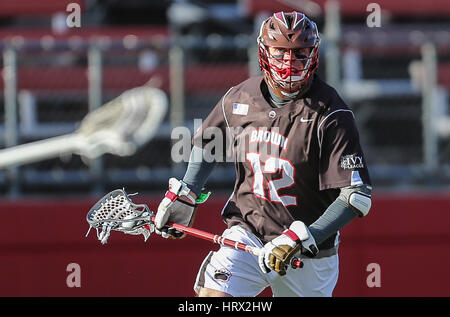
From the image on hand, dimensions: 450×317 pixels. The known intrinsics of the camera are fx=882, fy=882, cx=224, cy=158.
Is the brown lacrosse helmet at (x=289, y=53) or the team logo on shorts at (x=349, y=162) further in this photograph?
the brown lacrosse helmet at (x=289, y=53)

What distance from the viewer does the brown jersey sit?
15.2ft

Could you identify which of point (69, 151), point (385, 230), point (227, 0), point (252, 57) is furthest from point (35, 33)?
point (385, 230)

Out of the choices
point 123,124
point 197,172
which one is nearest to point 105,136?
point 123,124

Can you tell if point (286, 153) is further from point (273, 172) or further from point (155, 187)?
point (155, 187)

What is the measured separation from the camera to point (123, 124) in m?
7.87

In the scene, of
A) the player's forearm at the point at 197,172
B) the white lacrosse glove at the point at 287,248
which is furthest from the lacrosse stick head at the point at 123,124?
the white lacrosse glove at the point at 287,248

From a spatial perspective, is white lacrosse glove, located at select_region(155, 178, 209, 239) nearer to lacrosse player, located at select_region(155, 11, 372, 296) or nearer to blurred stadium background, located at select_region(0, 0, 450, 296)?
lacrosse player, located at select_region(155, 11, 372, 296)

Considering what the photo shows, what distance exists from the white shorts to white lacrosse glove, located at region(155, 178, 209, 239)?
0.85 ft

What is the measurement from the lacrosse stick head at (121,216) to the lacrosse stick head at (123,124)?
2042mm

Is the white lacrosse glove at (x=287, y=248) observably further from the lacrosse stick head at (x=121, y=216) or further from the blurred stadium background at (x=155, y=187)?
the blurred stadium background at (x=155, y=187)

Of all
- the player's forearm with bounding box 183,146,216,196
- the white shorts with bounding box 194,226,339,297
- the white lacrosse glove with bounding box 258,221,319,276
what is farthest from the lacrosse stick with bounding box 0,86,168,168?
the white lacrosse glove with bounding box 258,221,319,276

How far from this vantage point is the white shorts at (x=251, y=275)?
4855 mm

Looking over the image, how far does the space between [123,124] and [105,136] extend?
0.99 ft
